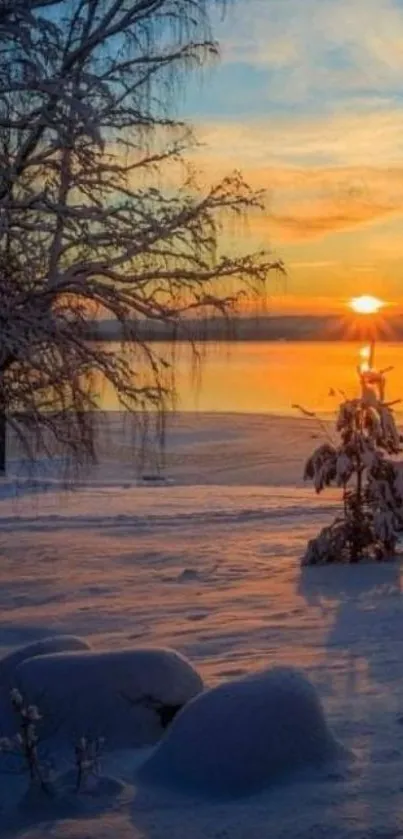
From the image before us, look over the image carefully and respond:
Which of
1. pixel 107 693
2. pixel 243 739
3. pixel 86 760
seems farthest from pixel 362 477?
pixel 86 760

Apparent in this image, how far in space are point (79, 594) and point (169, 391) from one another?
2.10 m

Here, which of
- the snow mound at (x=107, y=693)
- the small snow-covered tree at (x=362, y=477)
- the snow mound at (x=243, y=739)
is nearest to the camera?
the snow mound at (x=243, y=739)

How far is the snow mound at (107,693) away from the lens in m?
5.81

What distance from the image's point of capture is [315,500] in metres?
18.9

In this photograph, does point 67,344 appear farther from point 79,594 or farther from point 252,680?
point 252,680

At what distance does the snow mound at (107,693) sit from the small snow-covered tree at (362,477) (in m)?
5.74

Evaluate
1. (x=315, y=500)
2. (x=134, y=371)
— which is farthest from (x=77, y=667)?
(x=315, y=500)

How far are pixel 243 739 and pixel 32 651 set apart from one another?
5.36ft

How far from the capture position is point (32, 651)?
649 cm

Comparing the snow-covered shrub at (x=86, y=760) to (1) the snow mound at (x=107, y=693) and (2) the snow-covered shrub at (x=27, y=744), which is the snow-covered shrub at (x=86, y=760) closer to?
(2) the snow-covered shrub at (x=27, y=744)

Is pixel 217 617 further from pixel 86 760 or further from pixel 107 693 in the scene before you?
pixel 86 760

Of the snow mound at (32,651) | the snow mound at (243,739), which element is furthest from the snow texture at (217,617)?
the snow mound at (32,651)

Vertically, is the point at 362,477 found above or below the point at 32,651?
above

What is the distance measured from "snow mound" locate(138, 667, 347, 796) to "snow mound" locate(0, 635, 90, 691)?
3.39 feet
